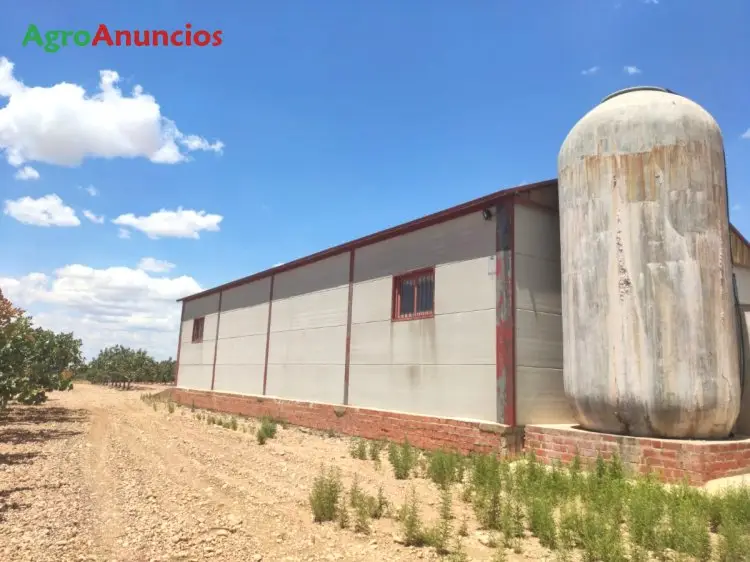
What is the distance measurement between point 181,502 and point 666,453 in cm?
690

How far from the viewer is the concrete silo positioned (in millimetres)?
8273

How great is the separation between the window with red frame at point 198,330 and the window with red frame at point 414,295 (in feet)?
50.9

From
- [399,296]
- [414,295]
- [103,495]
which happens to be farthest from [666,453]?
[103,495]

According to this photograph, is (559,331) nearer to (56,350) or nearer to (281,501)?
(281,501)

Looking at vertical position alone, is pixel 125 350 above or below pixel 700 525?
above

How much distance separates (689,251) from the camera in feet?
27.9

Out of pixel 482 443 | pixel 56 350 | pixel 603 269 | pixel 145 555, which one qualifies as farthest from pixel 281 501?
pixel 56 350

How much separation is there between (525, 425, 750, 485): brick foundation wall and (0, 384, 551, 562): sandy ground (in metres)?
2.79

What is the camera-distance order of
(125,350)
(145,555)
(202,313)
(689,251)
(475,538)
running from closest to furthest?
1. (145,555)
2. (475,538)
3. (689,251)
4. (202,313)
5. (125,350)

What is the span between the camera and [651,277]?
8.60 metres

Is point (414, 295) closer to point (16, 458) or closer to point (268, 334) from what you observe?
point (268, 334)

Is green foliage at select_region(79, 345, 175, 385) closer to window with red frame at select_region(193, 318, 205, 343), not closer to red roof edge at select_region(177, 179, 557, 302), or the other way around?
window with red frame at select_region(193, 318, 205, 343)

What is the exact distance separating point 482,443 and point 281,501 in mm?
4574

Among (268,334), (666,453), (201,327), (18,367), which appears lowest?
(666,453)
